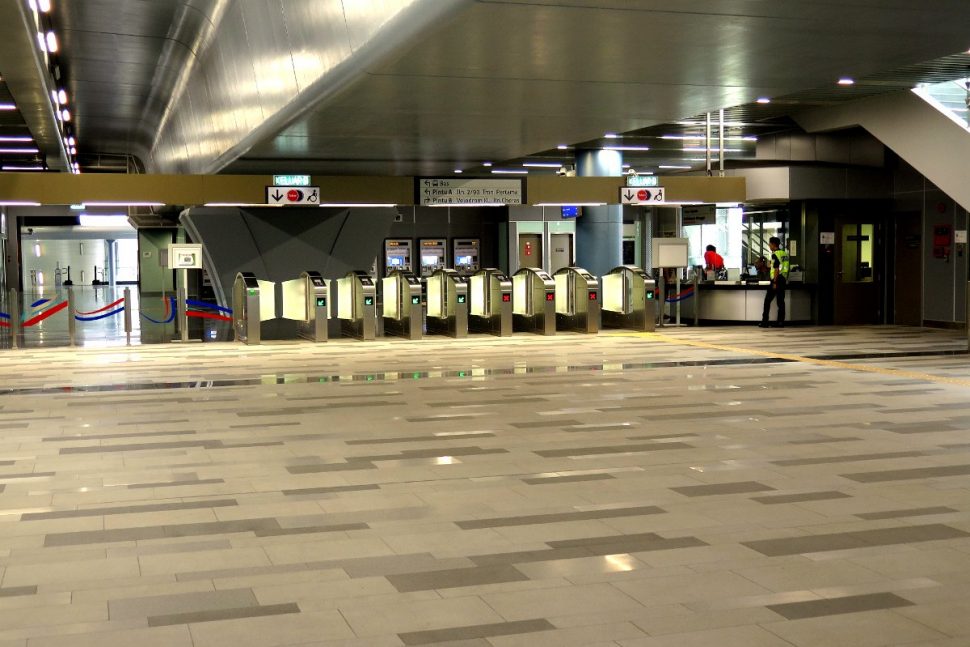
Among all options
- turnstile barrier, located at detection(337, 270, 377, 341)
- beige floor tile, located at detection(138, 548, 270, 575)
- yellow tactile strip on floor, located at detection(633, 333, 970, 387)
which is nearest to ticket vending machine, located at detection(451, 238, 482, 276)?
turnstile barrier, located at detection(337, 270, 377, 341)

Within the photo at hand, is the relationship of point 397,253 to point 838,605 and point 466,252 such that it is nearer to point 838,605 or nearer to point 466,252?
point 466,252

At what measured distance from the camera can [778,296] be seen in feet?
67.7

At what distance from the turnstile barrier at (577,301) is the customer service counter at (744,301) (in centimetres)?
316

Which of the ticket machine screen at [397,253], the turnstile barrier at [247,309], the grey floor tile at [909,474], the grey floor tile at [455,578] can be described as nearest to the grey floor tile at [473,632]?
the grey floor tile at [455,578]

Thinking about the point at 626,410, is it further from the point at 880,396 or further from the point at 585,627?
the point at 585,627

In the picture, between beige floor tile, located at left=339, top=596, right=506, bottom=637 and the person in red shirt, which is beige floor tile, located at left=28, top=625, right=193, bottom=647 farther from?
the person in red shirt

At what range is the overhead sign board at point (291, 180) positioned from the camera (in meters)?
19.0

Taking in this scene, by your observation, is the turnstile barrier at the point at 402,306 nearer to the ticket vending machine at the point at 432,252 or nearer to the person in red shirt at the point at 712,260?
the person in red shirt at the point at 712,260

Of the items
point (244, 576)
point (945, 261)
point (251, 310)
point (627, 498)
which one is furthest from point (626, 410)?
point (945, 261)

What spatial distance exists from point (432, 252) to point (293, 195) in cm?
1590

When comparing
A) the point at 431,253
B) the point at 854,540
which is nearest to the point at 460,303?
the point at 854,540

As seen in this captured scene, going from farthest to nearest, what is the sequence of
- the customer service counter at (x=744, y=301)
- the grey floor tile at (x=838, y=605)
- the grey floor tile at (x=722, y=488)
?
the customer service counter at (x=744, y=301) → the grey floor tile at (x=722, y=488) → the grey floor tile at (x=838, y=605)

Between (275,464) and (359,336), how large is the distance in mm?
11675

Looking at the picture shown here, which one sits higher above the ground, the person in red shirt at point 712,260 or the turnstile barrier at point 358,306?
the person in red shirt at point 712,260
